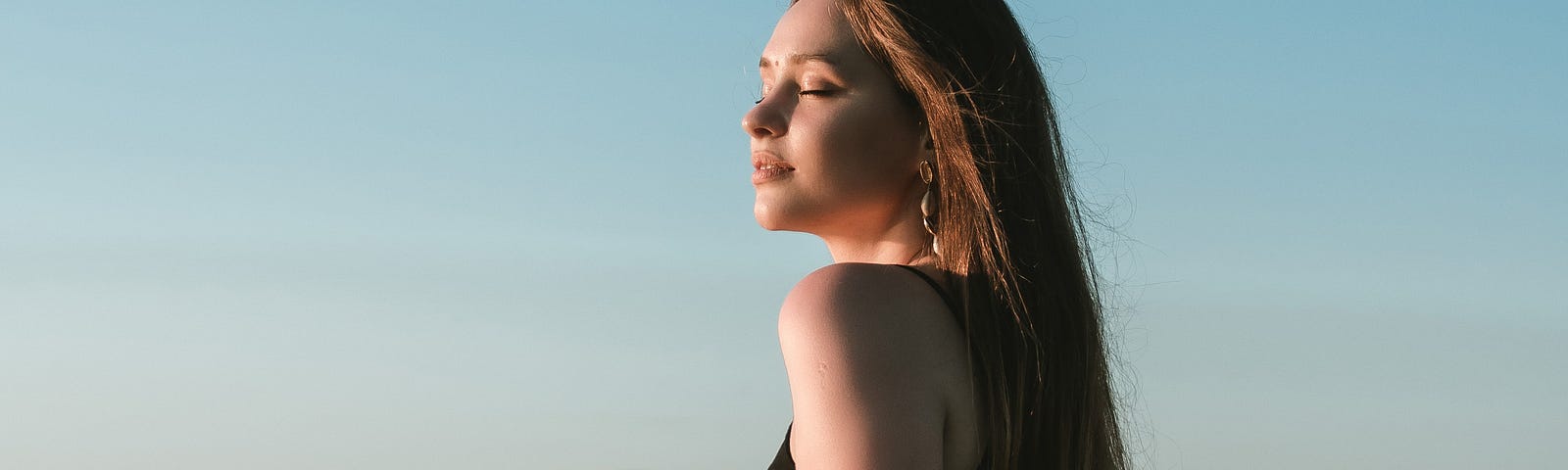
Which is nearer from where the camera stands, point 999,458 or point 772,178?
point 999,458

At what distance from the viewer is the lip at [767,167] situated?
12.8 ft

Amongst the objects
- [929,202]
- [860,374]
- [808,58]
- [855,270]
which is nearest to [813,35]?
[808,58]

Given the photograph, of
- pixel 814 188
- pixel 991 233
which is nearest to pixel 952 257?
pixel 991 233

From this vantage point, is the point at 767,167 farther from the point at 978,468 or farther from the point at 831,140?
the point at 978,468

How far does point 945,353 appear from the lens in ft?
11.4

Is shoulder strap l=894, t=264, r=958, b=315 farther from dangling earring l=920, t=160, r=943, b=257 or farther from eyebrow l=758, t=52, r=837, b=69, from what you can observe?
eyebrow l=758, t=52, r=837, b=69

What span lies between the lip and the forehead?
9.3 inches

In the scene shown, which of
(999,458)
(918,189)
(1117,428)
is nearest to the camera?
(999,458)

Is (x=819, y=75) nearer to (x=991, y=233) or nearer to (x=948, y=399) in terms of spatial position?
(x=991, y=233)

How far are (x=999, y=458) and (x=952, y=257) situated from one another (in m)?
0.45

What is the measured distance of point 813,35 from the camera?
3932mm

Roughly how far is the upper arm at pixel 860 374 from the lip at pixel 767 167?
506 mm

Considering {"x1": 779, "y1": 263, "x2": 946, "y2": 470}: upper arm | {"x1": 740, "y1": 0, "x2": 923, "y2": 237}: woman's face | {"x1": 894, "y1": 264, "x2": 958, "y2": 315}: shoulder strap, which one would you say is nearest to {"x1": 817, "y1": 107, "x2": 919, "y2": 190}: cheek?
{"x1": 740, "y1": 0, "x2": 923, "y2": 237}: woman's face

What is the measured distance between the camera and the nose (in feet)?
12.7
